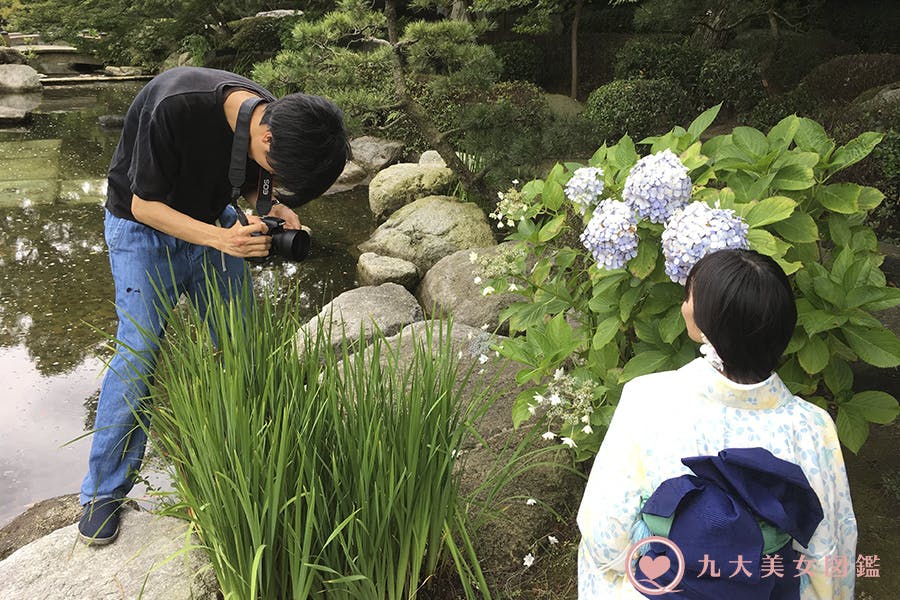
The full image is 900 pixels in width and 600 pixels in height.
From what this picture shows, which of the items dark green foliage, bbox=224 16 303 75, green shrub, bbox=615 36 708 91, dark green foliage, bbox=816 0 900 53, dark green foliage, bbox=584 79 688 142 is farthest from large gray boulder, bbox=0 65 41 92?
dark green foliage, bbox=816 0 900 53

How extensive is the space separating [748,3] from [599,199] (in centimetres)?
666

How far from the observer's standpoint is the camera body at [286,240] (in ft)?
7.38

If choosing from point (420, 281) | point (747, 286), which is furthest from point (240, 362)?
point (420, 281)

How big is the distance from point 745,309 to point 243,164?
1.47 meters

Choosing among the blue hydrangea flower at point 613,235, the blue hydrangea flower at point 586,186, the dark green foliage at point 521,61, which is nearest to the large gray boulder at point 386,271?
the blue hydrangea flower at point 586,186

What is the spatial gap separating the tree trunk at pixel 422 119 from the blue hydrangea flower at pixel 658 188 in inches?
169

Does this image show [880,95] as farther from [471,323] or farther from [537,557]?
[537,557]

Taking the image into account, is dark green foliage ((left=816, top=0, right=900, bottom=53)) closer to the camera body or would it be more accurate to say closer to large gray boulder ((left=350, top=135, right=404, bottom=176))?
large gray boulder ((left=350, top=135, right=404, bottom=176))

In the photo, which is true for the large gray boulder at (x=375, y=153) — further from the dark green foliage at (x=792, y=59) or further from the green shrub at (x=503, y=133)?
the dark green foliage at (x=792, y=59)

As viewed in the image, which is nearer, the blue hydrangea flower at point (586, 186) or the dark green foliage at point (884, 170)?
the blue hydrangea flower at point (586, 186)

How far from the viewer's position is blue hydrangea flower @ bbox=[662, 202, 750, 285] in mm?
1560

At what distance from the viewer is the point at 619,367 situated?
2334 millimetres

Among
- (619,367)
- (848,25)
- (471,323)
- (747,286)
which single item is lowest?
(848,25)

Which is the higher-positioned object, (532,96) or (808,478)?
(808,478)
